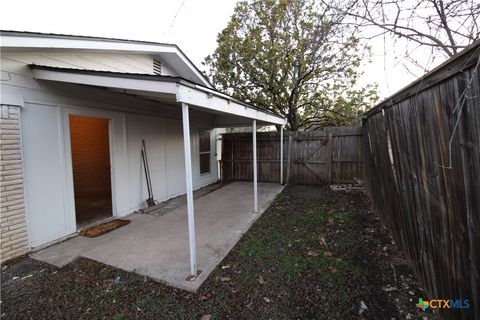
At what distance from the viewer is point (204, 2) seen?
3926mm

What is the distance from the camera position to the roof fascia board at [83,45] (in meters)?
2.88

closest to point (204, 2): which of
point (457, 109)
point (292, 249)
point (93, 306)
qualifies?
point (457, 109)

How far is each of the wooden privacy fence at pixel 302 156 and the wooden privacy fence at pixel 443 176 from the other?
15.9ft

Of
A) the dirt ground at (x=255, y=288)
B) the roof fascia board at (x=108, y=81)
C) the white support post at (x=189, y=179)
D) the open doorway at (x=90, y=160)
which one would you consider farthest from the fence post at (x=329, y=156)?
the open doorway at (x=90, y=160)

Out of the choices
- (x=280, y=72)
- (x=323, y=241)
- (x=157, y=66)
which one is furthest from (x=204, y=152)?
(x=323, y=241)

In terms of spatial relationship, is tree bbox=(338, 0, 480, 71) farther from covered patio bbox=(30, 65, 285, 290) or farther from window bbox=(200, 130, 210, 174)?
window bbox=(200, 130, 210, 174)

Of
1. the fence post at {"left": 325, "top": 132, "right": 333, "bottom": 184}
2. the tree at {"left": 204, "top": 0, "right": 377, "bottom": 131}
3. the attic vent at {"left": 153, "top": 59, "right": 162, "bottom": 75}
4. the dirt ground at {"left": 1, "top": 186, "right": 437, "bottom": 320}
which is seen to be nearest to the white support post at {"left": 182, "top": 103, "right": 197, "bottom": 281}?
the dirt ground at {"left": 1, "top": 186, "right": 437, "bottom": 320}

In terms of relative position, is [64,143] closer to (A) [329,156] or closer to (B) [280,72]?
(A) [329,156]

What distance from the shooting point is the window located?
27.0ft

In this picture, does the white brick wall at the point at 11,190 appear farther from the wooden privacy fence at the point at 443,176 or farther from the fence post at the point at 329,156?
the fence post at the point at 329,156

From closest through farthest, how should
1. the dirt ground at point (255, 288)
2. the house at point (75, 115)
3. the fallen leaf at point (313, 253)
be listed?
the dirt ground at point (255, 288) < the house at point (75, 115) < the fallen leaf at point (313, 253)

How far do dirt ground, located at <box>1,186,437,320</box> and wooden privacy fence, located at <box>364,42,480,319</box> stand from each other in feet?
1.50

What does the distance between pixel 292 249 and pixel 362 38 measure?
2.86 metres

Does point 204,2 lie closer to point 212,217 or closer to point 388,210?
point 212,217
